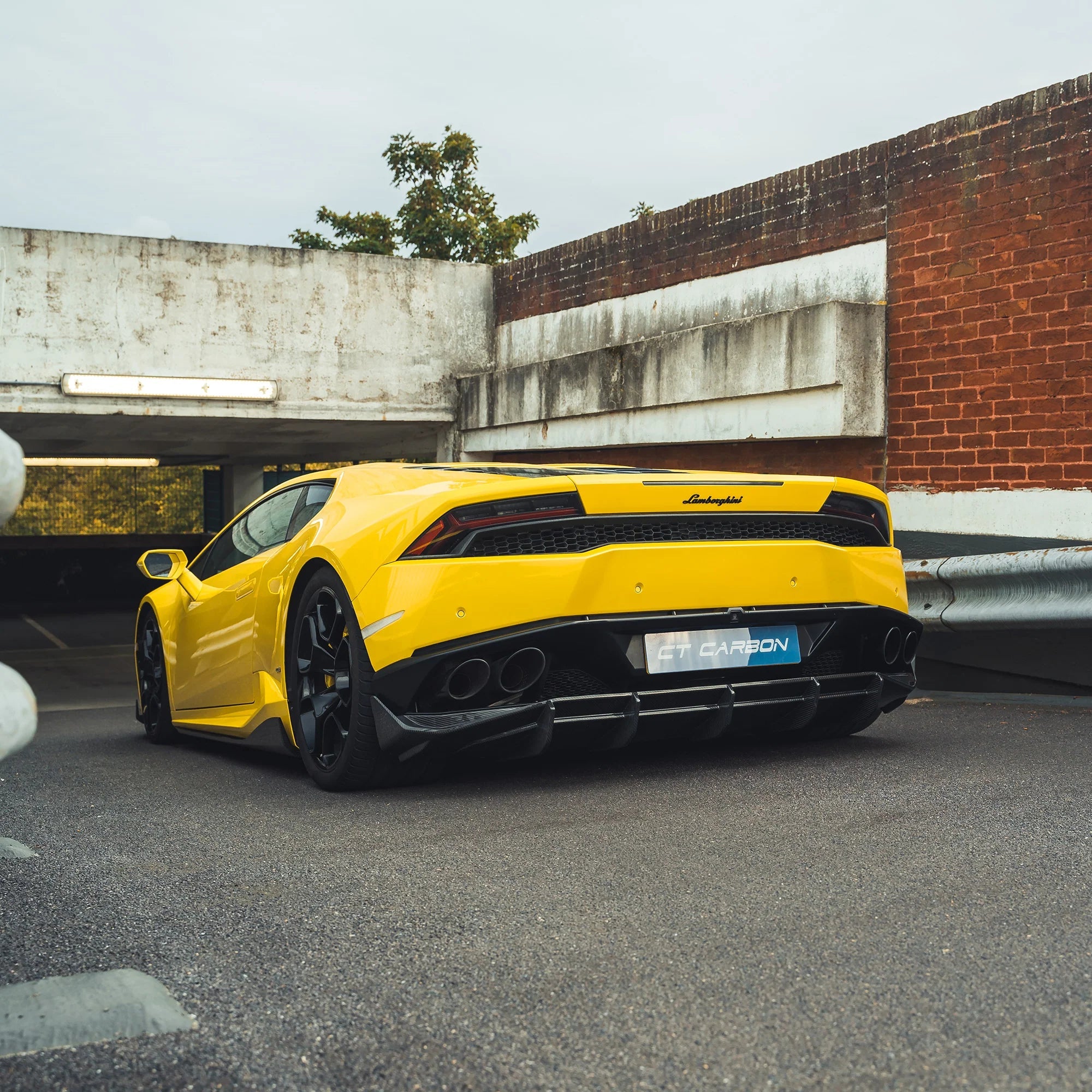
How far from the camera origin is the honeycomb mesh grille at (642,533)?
4383mm

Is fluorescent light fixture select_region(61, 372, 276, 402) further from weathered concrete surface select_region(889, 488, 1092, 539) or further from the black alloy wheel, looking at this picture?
the black alloy wheel

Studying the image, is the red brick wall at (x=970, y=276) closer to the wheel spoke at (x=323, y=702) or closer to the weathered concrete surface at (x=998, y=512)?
the weathered concrete surface at (x=998, y=512)

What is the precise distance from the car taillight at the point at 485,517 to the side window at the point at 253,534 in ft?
4.17

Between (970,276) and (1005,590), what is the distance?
246 centimetres

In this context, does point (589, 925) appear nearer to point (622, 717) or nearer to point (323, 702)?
point (622, 717)

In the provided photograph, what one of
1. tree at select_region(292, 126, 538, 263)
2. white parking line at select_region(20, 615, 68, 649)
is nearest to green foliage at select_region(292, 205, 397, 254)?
tree at select_region(292, 126, 538, 263)

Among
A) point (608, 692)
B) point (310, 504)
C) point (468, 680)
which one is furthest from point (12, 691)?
point (310, 504)

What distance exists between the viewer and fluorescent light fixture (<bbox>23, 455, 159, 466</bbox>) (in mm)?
21922

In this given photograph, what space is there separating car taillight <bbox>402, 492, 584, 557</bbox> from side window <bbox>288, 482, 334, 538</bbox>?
3.35 ft

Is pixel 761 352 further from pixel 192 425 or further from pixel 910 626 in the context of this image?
pixel 192 425

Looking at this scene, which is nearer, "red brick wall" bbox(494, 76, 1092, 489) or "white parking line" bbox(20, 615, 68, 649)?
"red brick wall" bbox(494, 76, 1092, 489)

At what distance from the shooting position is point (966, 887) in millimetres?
3141

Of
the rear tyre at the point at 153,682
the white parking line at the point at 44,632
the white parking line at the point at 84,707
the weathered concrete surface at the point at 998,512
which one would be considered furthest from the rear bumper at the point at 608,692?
the white parking line at the point at 44,632

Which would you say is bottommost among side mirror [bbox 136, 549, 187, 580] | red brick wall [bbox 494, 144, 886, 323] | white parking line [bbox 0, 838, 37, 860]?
white parking line [bbox 0, 838, 37, 860]
